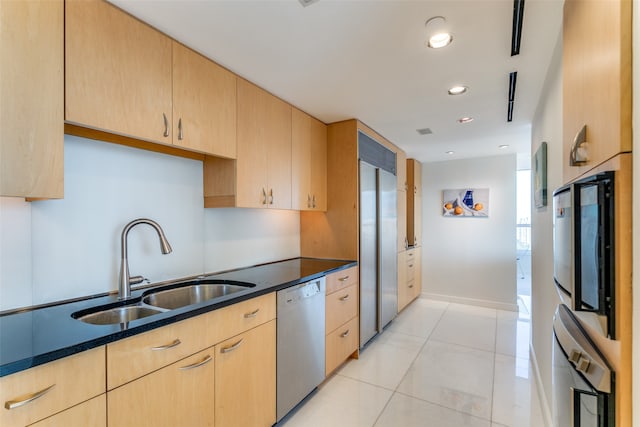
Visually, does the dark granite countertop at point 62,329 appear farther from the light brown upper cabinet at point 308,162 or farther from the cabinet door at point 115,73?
the light brown upper cabinet at point 308,162

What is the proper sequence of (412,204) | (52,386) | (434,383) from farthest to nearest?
1. (412,204)
2. (434,383)
3. (52,386)

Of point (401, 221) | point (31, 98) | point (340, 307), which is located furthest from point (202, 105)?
point (401, 221)

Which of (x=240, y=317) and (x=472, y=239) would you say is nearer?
(x=240, y=317)

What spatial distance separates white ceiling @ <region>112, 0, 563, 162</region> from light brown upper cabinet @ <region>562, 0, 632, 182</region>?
50cm

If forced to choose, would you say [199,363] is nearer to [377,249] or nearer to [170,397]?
[170,397]

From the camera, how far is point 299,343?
2043 millimetres

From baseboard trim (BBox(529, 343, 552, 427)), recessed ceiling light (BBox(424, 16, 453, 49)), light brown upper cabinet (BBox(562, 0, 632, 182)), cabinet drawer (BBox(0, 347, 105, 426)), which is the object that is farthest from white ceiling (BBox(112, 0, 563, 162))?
baseboard trim (BBox(529, 343, 552, 427))

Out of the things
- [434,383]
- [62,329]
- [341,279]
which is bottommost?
[434,383]

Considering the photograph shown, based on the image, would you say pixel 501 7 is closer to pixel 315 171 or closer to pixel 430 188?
pixel 315 171

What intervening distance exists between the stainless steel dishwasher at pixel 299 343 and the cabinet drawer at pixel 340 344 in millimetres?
120

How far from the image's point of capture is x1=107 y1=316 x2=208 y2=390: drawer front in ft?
3.55

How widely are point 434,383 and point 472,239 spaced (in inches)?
114

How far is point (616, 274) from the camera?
67 cm

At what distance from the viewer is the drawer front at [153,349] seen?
1.08 meters
